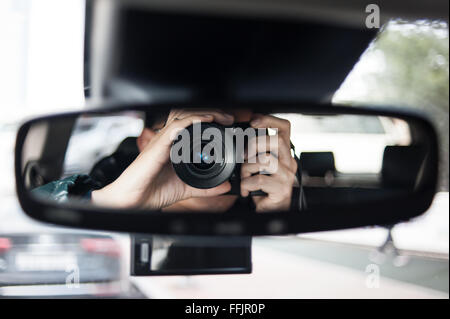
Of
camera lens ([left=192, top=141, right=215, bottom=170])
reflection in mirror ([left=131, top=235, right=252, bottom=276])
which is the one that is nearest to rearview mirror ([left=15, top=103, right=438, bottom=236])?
camera lens ([left=192, top=141, right=215, bottom=170])

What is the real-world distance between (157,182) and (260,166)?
0.64ft

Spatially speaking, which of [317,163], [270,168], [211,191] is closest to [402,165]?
[317,163]

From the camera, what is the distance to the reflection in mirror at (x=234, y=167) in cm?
81

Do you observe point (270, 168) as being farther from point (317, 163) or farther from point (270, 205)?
point (317, 163)

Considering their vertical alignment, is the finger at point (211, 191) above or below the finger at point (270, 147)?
below

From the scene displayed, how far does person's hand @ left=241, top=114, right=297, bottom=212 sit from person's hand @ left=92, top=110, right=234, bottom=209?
0.05m

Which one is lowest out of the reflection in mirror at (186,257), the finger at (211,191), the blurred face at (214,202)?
the reflection in mirror at (186,257)

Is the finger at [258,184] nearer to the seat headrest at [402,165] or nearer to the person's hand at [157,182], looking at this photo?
the person's hand at [157,182]

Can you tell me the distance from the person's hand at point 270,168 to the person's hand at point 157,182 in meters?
0.05

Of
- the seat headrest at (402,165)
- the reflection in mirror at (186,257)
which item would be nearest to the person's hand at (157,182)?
the reflection in mirror at (186,257)

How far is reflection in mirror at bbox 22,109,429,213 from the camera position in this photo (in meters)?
0.81

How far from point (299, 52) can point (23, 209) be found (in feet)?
3.23
